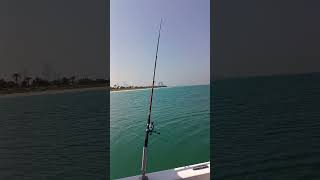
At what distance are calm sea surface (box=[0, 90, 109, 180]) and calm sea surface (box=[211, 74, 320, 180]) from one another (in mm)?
2070

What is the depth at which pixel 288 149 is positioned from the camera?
0.88 metres

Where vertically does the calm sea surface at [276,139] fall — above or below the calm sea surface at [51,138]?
above

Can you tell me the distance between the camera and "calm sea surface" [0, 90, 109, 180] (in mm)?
4859

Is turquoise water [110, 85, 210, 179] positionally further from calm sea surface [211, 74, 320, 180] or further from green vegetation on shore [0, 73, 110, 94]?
calm sea surface [211, 74, 320, 180]

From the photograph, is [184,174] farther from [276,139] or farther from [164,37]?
[164,37]

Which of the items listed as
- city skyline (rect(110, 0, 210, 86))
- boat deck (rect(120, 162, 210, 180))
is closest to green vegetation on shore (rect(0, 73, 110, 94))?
boat deck (rect(120, 162, 210, 180))

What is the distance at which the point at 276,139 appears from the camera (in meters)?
0.89

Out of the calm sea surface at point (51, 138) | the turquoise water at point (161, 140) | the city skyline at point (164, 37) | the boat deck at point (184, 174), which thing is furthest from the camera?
the city skyline at point (164, 37)

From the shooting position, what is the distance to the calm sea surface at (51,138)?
15.9 ft

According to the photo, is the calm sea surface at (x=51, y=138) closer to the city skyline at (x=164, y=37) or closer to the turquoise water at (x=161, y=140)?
the turquoise water at (x=161, y=140)

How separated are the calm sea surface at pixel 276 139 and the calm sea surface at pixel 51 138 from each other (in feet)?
6.79

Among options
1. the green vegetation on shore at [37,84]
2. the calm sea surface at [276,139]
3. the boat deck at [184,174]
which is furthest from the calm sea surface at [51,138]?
the calm sea surface at [276,139]

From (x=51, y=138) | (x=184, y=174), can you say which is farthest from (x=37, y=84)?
(x=51, y=138)

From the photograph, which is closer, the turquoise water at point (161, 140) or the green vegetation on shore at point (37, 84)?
the green vegetation on shore at point (37, 84)
